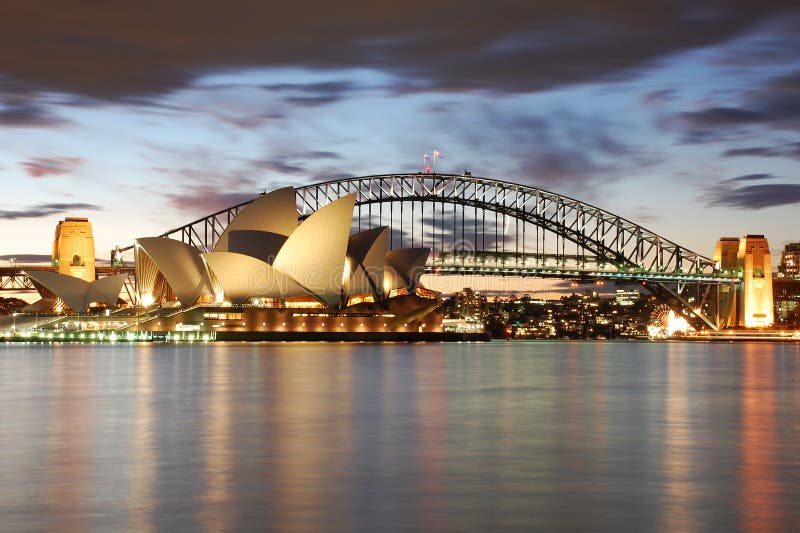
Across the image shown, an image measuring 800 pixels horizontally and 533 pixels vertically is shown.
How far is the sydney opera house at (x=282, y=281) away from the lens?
86.2m

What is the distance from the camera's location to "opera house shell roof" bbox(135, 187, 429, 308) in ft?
276

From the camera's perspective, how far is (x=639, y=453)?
60.9ft

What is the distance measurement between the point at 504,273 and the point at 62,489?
87972mm

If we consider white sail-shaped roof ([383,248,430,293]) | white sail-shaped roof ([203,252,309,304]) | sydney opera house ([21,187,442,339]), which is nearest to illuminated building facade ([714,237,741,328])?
sydney opera house ([21,187,442,339])

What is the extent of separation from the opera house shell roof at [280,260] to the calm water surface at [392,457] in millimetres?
48094

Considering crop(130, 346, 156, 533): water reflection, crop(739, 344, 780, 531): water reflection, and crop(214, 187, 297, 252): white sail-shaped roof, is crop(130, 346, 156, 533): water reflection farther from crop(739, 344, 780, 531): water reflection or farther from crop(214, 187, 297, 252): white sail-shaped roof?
crop(214, 187, 297, 252): white sail-shaped roof

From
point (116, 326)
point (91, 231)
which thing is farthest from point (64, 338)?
point (91, 231)

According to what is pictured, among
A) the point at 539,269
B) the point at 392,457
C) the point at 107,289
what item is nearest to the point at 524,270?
the point at 539,269

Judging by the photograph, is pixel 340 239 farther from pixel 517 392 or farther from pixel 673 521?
pixel 673 521

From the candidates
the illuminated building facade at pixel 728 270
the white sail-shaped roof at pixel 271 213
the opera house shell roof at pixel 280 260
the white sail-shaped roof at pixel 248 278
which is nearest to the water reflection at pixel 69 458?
the opera house shell roof at pixel 280 260

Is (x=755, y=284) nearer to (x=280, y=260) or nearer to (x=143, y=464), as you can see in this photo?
(x=280, y=260)

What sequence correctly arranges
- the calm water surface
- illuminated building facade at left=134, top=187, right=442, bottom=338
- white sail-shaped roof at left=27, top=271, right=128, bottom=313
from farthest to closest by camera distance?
white sail-shaped roof at left=27, top=271, right=128, bottom=313, illuminated building facade at left=134, top=187, right=442, bottom=338, the calm water surface

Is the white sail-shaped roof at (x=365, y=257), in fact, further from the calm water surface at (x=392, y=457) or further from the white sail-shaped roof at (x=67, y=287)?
the calm water surface at (x=392, y=457)

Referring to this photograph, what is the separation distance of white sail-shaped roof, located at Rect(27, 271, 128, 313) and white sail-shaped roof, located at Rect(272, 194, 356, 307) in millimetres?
26337
